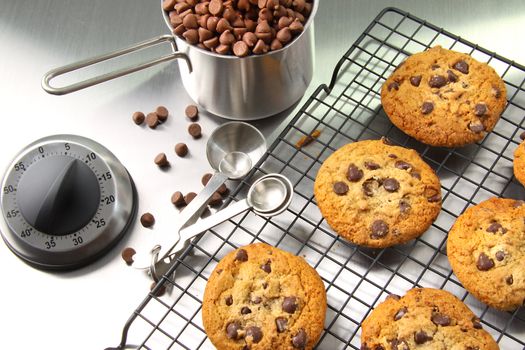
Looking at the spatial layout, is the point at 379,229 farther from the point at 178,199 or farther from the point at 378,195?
the point at 178,199

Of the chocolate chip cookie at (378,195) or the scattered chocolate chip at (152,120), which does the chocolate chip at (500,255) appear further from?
the scattered chocolate chip at (152,120)

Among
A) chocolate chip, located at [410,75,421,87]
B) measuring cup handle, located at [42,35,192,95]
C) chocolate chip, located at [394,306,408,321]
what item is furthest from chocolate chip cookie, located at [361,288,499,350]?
measuring cup handle, located at [42,35,192,95]

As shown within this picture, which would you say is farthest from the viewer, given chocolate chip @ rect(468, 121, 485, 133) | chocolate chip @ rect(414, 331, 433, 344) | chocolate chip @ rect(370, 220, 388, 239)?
chocolate chip @ rect(468, 121, 485, 133)

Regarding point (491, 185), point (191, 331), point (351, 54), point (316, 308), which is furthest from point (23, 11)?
point (491, 185)

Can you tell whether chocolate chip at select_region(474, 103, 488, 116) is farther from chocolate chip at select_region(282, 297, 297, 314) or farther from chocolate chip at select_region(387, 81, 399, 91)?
chocolate chip at select_region(282, 297, 297, 314)

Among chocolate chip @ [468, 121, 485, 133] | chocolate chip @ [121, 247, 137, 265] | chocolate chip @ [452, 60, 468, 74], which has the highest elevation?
chocolate chip @ [452, 60, 468, 74]

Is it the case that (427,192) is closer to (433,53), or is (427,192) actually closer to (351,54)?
(433,53)

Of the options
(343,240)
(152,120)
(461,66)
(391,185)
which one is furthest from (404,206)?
(152,120)
